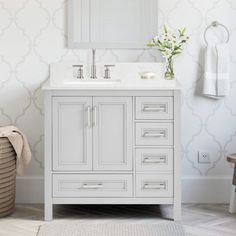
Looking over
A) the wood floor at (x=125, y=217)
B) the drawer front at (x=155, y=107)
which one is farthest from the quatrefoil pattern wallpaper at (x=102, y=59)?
the drawer front at (x=155, y=107)

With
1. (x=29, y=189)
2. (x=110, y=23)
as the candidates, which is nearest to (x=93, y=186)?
(x=29, y=189)

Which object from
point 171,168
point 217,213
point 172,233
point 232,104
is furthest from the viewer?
point 232,104

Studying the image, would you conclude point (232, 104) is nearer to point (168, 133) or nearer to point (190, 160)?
point (190, 160)

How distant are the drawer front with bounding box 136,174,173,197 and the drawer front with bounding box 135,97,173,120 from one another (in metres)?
0.35

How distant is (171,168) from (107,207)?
1.98ft

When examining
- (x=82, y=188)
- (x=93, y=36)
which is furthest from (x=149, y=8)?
(x=82, y=188)

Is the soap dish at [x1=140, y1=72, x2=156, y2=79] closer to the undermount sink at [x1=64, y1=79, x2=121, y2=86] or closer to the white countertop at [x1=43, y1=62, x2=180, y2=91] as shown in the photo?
the white countertop at [x1=43, y1=62, x2=180, y2=91]

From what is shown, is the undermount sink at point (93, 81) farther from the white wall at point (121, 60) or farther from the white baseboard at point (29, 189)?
the white baseboard at point (29, 189)

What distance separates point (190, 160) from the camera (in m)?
4.33

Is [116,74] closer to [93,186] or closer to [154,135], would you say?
[154,135]

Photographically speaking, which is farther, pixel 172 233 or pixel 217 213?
pixel 217 213

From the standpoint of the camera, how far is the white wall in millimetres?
4227

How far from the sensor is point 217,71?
13.7 ft

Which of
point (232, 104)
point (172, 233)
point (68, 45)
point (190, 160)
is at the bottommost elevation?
point (172, 233)
